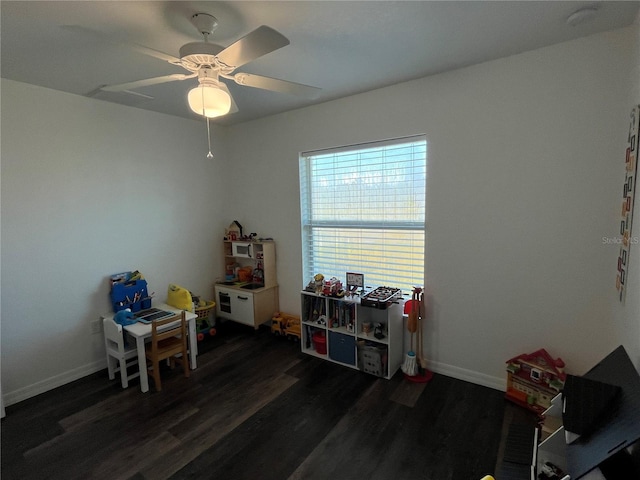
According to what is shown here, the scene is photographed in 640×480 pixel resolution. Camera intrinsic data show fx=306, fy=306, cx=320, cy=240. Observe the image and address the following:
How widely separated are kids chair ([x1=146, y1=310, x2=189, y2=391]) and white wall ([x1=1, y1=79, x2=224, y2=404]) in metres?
0.74

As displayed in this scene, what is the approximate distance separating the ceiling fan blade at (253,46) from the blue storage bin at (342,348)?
7.86 feet

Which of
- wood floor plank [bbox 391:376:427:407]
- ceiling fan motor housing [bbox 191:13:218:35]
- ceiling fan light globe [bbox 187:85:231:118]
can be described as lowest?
wood floor plank [bbox 391:376:427:407]

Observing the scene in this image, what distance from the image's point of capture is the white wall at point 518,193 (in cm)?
199

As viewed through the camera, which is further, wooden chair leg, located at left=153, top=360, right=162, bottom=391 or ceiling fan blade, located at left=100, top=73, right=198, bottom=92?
wooden chair leg, located at left=153, top=360, right=162, bottom=391

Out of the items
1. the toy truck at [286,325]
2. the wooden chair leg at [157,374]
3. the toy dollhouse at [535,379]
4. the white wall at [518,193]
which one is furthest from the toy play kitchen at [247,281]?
the toy dollhouse at [535,379]

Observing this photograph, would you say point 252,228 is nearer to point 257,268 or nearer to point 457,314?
point 257,268

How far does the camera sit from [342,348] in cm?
296

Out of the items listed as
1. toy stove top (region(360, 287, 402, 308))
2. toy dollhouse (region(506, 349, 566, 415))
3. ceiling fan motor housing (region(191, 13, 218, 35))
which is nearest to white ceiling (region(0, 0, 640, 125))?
ceiling fan motor housing (region(191, 13, 218, 35))

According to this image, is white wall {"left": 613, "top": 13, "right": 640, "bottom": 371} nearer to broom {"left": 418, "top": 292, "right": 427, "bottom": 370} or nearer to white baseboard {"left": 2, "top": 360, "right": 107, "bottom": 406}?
broom {"left": 418, "top": 292, "right": 427, "bottom": 370}

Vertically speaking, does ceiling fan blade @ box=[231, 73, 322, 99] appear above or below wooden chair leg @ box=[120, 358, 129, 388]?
above

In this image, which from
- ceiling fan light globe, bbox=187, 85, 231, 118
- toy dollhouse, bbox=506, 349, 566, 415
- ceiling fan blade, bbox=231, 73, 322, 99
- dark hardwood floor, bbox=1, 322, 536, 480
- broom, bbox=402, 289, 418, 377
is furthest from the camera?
broom, bbox=402, 289, 418, 377

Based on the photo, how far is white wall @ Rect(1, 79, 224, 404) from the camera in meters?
2.48

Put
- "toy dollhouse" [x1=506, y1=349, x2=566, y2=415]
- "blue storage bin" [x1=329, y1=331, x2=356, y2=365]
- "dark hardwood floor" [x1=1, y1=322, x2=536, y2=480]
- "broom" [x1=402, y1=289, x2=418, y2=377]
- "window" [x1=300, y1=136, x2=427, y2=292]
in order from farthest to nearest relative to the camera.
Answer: "blue storage bin" [x1=329, y1=331, x2=356, y2=365], "window" [x1=300, y1=136, x2=427, y2=292], "broom" [x1=402, y1=289, x2=418, y2=377], "toy dollhouse" [x1=506, y1=349, x2=566, y2=415], "dark hardwood floor" [x1=1, y1=322, x2=536, y2=480]

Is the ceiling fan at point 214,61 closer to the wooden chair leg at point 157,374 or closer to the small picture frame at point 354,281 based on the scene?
the small picture frame at point 354,281
